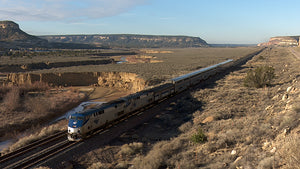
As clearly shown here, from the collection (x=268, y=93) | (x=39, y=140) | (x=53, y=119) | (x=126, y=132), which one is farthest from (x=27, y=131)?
(x=268, y=93)

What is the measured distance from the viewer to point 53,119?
32.0 m

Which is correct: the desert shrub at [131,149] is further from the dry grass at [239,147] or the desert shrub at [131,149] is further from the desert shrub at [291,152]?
the desert shrub at [291,152]

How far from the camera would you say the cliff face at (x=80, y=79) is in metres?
51.9

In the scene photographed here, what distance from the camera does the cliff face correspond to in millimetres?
51938

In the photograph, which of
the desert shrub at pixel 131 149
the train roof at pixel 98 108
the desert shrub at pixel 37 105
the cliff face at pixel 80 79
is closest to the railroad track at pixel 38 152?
the train roof at pixel 98 108

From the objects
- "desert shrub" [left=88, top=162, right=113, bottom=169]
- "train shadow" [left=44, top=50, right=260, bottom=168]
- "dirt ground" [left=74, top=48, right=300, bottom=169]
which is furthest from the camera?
"train shadow" [left=44, top=50, right=260, bottom=168]

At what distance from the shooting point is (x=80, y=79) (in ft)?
183

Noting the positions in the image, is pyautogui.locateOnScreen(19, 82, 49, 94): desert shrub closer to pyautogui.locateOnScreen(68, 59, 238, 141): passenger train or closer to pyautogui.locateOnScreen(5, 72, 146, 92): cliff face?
pyautogui.locateOnScreen(5, 72, 146, 92): cliff face

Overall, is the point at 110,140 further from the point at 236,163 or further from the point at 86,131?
the point at 236,163

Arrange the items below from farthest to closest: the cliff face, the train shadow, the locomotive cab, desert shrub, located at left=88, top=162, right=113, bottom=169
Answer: the cliff face → the locomotive cab → the train shadow → desert shrub, located at left=88, top=162, right=113, bottom=169

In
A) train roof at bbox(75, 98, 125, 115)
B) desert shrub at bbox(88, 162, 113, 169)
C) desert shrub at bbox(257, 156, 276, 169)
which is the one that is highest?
desert shrub at bbox(257, 156, 276, 169)

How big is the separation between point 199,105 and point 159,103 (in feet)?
20.0

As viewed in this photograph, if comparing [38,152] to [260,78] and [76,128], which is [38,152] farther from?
[260,78]

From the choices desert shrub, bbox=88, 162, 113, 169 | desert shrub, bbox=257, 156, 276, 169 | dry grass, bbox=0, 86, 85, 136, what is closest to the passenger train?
desert shrub, bbox=88, 162, 113, 169
